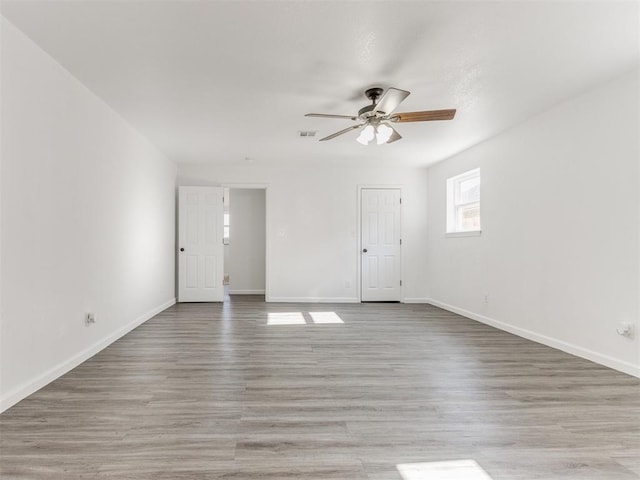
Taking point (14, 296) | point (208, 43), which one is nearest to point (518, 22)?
point (208, 43)

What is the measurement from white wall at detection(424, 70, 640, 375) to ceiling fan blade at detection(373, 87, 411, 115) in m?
1.89

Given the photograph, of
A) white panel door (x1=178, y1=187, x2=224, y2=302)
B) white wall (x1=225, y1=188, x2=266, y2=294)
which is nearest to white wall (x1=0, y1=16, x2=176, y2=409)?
white panel door (x1=178, y1=187, x2=224, y2=302)

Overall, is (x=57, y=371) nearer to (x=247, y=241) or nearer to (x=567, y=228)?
(x=567, y=228)

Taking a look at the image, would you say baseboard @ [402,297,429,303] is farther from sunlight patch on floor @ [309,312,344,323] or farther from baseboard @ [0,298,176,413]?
baseboard @ [0,298,176,413]

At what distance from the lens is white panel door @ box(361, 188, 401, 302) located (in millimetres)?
6320

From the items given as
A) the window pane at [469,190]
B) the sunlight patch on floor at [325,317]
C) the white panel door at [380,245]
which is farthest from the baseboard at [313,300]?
the window pane at [469,190]

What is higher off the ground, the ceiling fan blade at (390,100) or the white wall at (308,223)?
the ceiling fan blade at (390,100)

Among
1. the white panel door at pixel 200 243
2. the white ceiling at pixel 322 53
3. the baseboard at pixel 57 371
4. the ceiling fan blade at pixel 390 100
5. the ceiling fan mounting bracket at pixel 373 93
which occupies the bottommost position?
the baseboard at pixel 57 371

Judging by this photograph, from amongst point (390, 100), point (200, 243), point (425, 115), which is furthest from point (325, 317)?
point (390, 100)

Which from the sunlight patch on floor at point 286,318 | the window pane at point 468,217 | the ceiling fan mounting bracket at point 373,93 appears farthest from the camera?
the window pane at point 468,217

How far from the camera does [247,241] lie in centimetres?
748

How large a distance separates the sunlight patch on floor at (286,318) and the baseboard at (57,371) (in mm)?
1681

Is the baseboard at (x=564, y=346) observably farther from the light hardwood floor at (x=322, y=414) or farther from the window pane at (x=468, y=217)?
the window pane at (x=468, y=217)

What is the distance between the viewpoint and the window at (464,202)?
5133 millimetres
